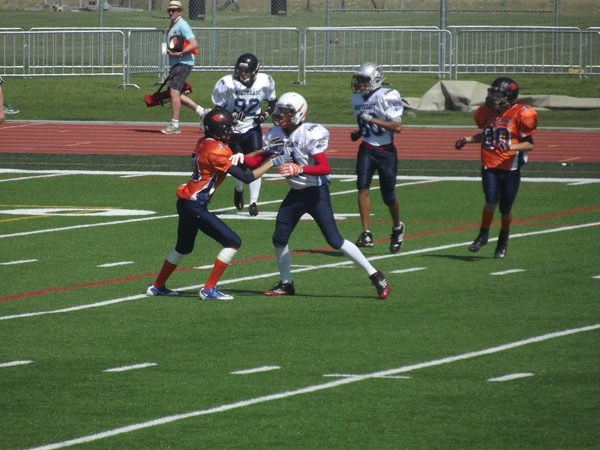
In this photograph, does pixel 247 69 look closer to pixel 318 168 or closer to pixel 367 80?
pixel 367 80

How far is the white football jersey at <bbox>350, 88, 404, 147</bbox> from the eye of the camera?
16.2 metres

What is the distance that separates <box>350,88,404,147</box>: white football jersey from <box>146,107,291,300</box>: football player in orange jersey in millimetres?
3267

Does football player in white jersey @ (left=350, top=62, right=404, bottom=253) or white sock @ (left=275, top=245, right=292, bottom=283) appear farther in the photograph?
football player in white jersey @ (left=350, top=62, right=404, bottom=253)

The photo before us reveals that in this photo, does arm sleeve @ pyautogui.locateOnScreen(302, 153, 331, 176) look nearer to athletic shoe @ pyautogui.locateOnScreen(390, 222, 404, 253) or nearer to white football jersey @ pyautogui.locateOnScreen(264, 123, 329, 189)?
white football jersey @ pyautogui.locateOnScreen(264, 123, 329, 189)

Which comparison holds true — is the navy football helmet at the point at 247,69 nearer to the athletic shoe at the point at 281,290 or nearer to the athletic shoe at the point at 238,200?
A: the athletic shoe at the point at 238,200

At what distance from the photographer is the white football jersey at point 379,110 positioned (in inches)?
636

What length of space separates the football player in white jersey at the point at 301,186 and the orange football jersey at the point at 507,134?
8.39ft

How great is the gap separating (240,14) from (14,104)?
16.9m

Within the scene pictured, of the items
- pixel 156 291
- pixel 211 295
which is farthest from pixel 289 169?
pixel 156 291

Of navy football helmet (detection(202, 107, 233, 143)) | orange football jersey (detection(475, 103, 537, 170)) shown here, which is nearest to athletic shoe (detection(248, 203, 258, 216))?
orange football jersey (detection(475, 103, 537, 170))

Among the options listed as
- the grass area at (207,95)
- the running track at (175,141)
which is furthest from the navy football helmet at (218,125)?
the grass area at (207,95)

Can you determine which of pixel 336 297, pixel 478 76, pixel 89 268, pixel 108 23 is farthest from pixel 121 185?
pixel 108 23

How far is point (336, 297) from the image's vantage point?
13.2 meters

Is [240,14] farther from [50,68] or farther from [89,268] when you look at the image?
[89,268]
